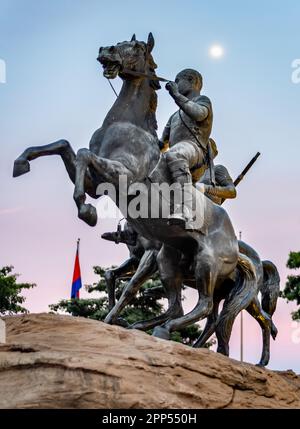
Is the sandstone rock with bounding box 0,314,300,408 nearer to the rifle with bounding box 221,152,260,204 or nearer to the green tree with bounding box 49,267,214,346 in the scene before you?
the rifle with bounding box 221,152,260,204

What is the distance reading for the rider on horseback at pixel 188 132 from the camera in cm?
970

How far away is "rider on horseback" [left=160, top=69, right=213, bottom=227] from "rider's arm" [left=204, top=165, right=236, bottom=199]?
2.44ft

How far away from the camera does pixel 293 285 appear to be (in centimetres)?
2225

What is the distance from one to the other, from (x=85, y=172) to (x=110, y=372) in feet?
10.1

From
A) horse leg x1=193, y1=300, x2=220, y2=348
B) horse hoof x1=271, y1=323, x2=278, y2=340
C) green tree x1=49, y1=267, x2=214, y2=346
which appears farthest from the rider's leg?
green tree x1=49, y1=267, x2=214, y2=346

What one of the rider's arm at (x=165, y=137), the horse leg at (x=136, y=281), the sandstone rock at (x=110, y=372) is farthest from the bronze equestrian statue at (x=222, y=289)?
the sandstone rock at (x=110, y=372)

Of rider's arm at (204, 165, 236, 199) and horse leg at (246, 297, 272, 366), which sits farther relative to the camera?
rider's arm at (204, 165, 236, 199)

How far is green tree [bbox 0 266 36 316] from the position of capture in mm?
23719

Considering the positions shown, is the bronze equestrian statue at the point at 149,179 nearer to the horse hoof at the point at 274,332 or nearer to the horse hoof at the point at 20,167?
the horse hoof at the point at 20,167

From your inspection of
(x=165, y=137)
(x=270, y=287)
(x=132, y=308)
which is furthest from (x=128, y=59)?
(x=132, y=308)

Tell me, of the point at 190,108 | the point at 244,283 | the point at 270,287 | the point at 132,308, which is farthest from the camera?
the point at 132,308

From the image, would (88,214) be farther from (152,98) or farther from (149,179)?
(152,98)
